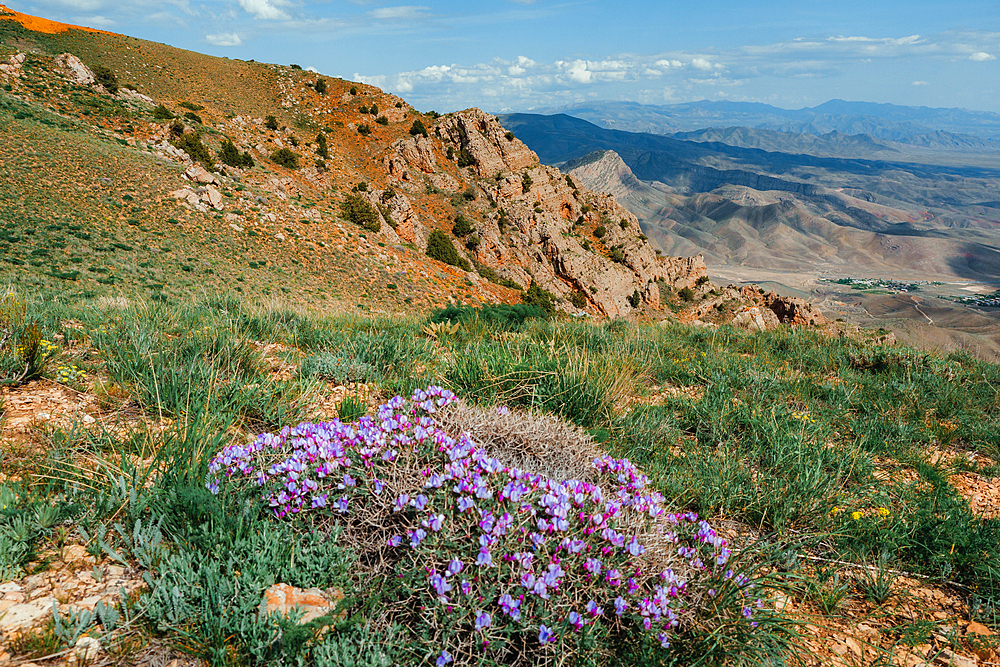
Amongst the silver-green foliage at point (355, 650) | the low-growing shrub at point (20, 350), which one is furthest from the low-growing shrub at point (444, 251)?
the silver-green foliage at point (355, 650)

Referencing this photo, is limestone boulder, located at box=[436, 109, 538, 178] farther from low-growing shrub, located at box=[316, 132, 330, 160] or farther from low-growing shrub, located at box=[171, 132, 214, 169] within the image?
low-growing shrub, located at box=[171, 132, 214, 169]

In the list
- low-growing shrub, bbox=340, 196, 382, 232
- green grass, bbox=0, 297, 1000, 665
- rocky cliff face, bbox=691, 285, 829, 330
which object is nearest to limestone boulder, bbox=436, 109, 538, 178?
low-growing shrub, bbox=340, 196, 382, 232

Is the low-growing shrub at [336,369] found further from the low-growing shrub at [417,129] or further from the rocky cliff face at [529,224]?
the low-growing shrub at [417,129]

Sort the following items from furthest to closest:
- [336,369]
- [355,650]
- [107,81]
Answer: [107,81] < [336,369] < [355,650]

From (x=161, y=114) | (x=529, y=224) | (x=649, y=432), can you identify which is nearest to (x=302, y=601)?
(x=649, y=432)

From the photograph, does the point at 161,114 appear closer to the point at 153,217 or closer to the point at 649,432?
the point at 153,217

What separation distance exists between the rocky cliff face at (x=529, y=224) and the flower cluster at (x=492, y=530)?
99.8ft

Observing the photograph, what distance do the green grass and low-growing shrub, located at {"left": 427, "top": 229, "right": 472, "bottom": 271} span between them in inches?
Result: 1009

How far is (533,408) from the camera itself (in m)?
3.58

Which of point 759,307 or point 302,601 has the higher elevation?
point 302,601

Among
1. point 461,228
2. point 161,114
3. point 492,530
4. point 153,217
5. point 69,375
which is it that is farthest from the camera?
point 461,228

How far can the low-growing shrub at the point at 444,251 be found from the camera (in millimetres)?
31516

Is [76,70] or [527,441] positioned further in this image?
[76,70]

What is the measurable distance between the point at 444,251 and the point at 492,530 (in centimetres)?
3072
